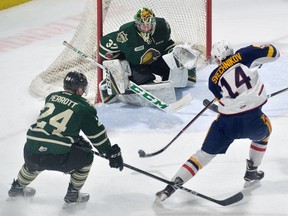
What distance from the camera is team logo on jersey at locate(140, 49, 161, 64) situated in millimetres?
4973

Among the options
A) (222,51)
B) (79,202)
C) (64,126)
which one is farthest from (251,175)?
(64,126)

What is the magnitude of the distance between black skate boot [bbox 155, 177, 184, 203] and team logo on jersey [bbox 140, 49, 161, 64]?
1.47 metres

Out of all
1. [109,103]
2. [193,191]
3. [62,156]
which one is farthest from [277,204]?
[109,103]

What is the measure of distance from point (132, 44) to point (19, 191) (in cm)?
145

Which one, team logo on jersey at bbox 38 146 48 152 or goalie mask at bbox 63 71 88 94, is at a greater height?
goalie mask at bbox 63 71 88 94

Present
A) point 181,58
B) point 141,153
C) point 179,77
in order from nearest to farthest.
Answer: point 141,153, point 181,58, point 179,77

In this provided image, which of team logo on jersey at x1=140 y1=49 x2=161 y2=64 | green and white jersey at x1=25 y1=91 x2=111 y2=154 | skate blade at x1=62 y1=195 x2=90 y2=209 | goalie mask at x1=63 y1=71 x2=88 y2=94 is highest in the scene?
goalie mask at x1=63 y1=71 x2=88 y2=94

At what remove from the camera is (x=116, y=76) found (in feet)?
15.9

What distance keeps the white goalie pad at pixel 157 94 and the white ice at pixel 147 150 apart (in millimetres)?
55

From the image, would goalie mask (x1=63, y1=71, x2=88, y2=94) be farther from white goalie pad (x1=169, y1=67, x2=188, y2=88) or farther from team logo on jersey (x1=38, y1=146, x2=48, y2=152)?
white goalie pad (x1=169, y1=67, x2=188, y2=88)

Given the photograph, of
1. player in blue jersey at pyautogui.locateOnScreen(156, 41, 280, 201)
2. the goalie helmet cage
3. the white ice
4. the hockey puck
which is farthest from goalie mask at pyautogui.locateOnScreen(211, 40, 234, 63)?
the goalie helmet cage

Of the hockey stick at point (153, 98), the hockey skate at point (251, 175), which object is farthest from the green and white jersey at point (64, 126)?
the hockey stick at point (153, 98)

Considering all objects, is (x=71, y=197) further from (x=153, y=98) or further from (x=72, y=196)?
(x=153, y=98)

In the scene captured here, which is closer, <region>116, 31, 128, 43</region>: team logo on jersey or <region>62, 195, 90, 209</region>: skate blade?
<region>62, 195, 90, 209</region>: skate blade
